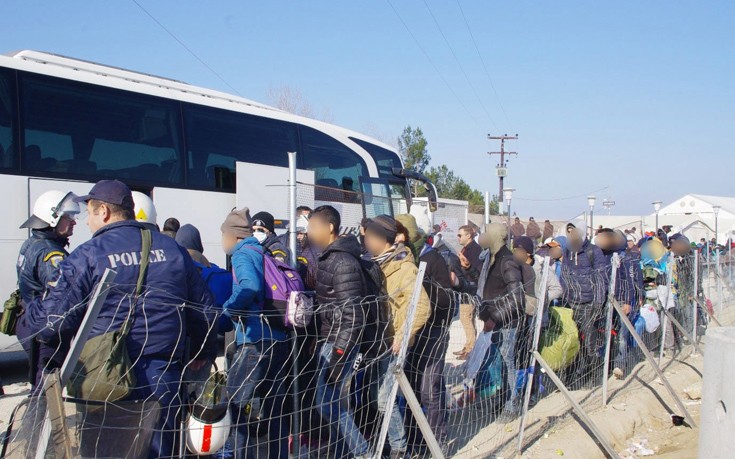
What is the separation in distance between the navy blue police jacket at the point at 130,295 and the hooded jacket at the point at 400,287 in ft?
4.96

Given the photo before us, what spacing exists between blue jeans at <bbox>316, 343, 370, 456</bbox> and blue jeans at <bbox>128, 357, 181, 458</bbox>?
109 cm

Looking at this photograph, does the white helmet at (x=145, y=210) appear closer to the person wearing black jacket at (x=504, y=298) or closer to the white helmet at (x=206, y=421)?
the white helmet at (x=206, y=421)

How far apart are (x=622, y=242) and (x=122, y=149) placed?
668 cm

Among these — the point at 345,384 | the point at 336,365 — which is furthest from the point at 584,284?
the point at 336,365

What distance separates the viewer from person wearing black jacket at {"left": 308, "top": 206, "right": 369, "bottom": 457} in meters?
3.78

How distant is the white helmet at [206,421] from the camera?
10.3 ft

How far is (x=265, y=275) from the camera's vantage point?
13.0ft

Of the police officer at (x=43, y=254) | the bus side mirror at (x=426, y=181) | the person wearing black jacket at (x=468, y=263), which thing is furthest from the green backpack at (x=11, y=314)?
the bus side mirror at (x=426, y=181)

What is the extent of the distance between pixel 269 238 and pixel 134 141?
13.7 ft

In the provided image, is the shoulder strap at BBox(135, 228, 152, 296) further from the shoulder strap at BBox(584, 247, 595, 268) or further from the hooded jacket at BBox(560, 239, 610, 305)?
the shoulder strap at BBox(584, 247, 595, 268)

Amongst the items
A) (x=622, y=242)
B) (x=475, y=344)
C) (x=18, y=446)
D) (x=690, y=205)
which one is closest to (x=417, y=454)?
(x=475, y=344)

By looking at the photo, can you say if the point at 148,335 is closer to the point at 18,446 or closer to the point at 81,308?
the point at 81,308

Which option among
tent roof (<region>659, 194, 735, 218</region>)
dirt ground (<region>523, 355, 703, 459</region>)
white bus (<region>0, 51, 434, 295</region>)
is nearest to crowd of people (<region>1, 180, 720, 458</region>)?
dirt ground (<region>523, 355, 703, 459</region>)

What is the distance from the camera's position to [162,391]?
292 cm
